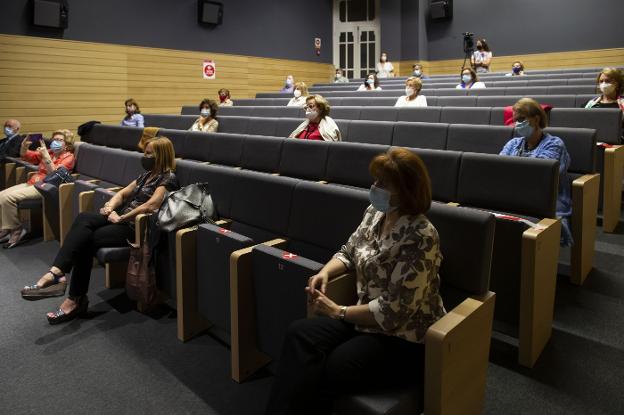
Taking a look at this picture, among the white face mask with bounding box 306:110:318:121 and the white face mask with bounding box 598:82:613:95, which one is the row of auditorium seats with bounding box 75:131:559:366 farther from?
the white face mask with bounding box 598:82:613:95

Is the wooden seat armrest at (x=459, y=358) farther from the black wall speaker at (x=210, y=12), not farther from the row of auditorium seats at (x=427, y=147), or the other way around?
the black wall speaker at (x=210, y=12)

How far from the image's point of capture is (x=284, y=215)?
1.80 m

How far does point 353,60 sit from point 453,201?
7.96m

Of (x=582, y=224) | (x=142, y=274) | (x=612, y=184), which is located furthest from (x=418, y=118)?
(x=142, y=274)

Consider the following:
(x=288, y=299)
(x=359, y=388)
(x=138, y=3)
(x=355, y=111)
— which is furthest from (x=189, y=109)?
(x=359, y=388)

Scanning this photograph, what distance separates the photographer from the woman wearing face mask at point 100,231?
2.07m

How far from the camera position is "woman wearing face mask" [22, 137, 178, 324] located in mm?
2070

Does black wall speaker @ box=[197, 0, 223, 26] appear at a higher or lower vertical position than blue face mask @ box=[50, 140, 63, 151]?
higher

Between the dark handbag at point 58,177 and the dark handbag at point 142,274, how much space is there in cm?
144

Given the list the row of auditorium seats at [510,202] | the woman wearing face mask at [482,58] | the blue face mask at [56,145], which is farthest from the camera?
the woman wearing face mask at [482,58]

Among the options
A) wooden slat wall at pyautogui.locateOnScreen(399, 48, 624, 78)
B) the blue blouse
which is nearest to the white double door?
wooden slat wall at pyautogui.locateOnScreen(399, 48, 624, 78)

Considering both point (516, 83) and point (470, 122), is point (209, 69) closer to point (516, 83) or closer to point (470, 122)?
point (516, 83)

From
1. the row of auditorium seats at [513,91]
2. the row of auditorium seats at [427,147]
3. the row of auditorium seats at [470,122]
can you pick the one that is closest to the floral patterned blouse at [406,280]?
the row of auditorium seats at [427,147]

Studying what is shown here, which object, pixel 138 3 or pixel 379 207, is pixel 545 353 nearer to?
pixel 379 207
